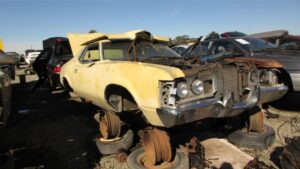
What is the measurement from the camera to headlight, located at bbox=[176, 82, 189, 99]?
3.16 m

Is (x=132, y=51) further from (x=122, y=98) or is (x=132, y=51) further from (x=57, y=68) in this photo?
(x=57, y=68)

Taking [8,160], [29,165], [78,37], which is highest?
[78,37]

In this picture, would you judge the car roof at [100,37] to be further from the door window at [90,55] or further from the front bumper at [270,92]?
the front bumper at [270,92]

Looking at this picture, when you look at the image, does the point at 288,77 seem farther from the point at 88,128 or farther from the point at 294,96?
the point at 88,128

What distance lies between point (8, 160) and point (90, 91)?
1626mm

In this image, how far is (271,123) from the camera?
5418mm

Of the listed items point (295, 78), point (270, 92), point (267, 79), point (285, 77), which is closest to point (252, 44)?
point (285, 77)

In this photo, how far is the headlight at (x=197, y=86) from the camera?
129 inches

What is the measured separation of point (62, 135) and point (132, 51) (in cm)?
219

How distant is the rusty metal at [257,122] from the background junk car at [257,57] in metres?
0.30

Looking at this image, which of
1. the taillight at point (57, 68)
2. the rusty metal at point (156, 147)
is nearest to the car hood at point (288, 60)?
the rusty metal at point (156, 147)

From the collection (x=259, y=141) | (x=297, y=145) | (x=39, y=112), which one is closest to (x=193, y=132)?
(x=259, y=141)

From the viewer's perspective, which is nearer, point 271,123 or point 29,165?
point 29,165

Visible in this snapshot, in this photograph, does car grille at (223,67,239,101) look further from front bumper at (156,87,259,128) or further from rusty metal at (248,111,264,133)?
rusty metal at (248,111,264,133)
